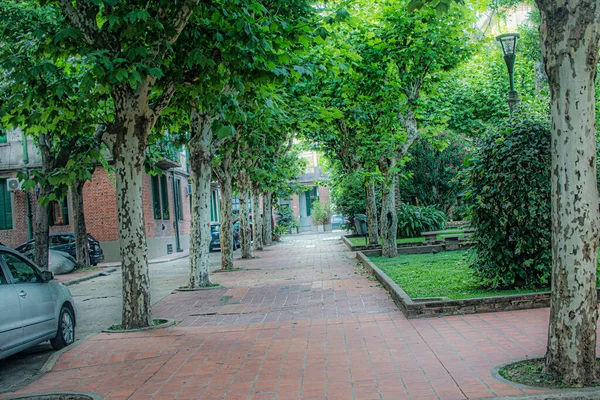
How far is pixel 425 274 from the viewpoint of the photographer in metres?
13.0

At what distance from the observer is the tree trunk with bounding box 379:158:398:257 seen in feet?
58.5

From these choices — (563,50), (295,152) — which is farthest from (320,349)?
(295,152)

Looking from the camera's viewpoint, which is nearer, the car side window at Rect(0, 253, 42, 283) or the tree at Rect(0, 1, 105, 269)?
the car side window at Rect(0, 253, 42, 283)

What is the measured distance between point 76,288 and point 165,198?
55.6ft

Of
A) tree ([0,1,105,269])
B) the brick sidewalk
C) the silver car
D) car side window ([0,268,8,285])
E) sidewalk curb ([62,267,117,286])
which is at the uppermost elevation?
tree ([0,1,105,269])

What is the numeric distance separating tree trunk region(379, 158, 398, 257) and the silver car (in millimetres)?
10649

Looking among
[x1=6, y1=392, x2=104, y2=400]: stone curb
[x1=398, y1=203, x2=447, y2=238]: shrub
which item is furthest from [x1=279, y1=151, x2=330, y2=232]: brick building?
[x1=6, y1=392, x2=104, y2=400]: stone curb

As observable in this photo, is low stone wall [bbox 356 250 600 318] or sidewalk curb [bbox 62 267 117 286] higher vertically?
low stone wall [bbox 356 250 600 318]

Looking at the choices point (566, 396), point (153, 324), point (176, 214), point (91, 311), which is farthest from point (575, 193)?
point (176, 214)

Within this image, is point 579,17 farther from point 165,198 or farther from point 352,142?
point 165,198

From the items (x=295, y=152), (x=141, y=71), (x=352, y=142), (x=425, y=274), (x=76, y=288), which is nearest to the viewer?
(x=141, y=71)

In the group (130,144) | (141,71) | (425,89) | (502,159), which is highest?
(425,89)

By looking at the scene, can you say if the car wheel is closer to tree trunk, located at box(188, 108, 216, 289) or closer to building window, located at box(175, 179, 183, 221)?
tree trunk, located at box(188, 108, 216, 289)

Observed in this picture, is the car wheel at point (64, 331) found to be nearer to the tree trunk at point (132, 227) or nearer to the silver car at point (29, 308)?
the silver car at point (29, 308)
